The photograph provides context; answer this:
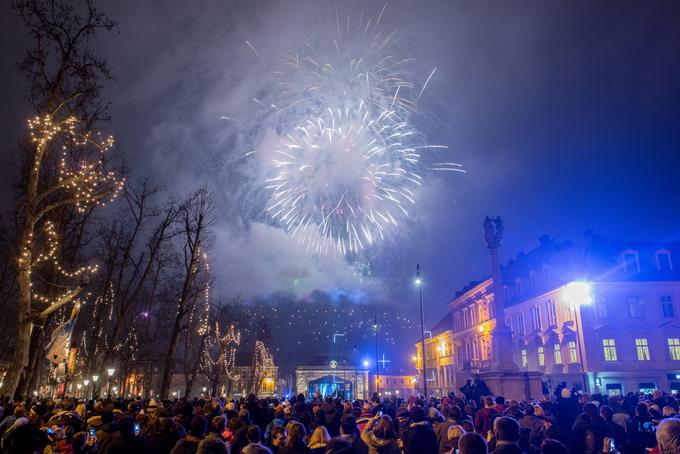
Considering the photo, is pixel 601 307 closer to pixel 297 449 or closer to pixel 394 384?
pixel 297 449

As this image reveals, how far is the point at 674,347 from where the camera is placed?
3834 centimetres

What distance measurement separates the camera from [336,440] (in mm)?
6230

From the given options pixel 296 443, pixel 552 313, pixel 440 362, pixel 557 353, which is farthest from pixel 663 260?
pixel 296 443

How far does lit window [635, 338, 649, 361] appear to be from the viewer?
3822 cm

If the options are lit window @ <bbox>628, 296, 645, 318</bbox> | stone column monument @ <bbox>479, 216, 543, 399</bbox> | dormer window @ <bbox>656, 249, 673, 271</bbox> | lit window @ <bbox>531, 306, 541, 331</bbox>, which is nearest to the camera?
stone column monument @ <bbox>479, 216, 543, 399</bbox>

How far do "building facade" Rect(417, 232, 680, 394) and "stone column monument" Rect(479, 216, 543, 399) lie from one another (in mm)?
3202

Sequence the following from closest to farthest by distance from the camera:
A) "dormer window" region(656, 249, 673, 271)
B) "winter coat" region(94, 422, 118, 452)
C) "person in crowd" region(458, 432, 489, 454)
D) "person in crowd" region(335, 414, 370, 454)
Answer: "person in crowd" region(458, 432, 489, 454), "person in crowd" region(335, 414, 370, 454), "winter coat" region(94, 422, 118, 452), "dormer window" region(656, 249, 673, 271)

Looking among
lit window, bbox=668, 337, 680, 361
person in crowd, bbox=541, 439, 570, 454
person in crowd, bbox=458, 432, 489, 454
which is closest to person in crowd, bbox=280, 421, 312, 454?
person in crowd, bbox=458, 432, 489, 454

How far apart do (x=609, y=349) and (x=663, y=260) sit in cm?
993

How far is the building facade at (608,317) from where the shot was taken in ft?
124

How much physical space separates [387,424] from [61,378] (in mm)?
17887

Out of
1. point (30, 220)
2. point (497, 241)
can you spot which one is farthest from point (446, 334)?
point (30, 220)

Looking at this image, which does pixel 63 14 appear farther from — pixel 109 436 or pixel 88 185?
pixel 109 436

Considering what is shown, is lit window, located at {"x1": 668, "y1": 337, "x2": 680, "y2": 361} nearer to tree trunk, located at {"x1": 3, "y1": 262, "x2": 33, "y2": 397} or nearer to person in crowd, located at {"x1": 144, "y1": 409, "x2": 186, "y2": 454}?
person in crowd, located at {"x1": 144, "y1": 409, "x2": 186, "y2": 454}
